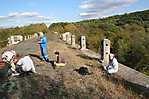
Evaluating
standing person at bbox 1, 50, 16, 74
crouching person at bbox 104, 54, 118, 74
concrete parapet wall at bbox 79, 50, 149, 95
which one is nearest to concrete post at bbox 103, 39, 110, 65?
concrete parapet wall at bbox 79, 50, 149, 95

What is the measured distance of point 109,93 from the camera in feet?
29.7

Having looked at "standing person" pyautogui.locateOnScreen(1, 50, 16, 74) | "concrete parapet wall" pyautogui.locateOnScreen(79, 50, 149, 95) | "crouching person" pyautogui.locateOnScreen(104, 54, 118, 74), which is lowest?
"concrete parapet wall" pyautogui.locateOnScreen(79, 50, 149, 95)

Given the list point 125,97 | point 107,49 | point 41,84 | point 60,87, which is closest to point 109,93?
point 125,97

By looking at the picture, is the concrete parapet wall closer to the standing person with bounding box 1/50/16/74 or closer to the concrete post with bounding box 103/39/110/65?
the concrete post with bounding box 103/39/110/65

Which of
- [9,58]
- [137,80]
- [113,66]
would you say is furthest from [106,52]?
[9,58]

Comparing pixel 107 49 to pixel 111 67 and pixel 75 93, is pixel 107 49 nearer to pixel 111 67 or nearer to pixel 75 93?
pixel 111 67

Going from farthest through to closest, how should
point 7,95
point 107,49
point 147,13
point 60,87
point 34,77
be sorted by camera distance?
point 147,13 < point 107,49 < point 34,77 < point 60,87 < point 7,95

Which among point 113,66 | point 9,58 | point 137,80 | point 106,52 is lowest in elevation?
point 137,80

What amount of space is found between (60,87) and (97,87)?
40.1 inches

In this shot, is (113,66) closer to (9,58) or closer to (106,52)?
(9,58)

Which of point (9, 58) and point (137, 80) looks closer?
point (9, 58)

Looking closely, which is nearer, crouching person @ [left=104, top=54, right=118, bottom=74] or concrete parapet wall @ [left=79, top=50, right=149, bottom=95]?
concrete parapet wall @ [left=79, top=50, right=149, bottom=95]

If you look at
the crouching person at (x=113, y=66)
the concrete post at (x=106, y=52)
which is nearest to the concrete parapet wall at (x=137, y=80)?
the crouching person at (x=113, y=66)

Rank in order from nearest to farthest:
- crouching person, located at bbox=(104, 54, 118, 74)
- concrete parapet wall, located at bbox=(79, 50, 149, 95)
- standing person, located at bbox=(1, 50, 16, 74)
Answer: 1. standing person, located at bbox=(1, 50, 16, 74)
2. concrete parapet wall, located at bbox=(79, 50, 149, 95)
3. crouching person, located at bbox=(104, 54, 118, 74)
